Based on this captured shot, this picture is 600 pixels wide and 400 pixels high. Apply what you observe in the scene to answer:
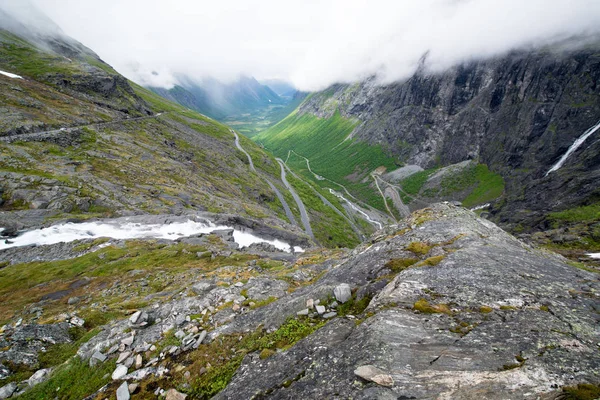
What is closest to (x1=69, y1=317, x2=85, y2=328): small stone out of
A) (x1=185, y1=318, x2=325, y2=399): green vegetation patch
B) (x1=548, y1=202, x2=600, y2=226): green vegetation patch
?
(x1=185, y1=318, x2=325, y2=399): green vegetation patch

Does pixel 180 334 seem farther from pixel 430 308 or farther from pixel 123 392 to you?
pixel 430 308

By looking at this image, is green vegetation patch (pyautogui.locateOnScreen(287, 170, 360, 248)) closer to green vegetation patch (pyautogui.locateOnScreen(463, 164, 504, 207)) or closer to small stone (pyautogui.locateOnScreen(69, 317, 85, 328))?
small stone (pyautogui.locateOnScreen(69, 317, 85, 328))

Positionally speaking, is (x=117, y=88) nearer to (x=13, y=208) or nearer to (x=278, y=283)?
(x=13, y=208)

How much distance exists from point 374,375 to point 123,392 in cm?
1135

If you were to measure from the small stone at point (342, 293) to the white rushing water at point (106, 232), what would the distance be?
40147 mm

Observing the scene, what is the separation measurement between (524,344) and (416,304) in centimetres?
394

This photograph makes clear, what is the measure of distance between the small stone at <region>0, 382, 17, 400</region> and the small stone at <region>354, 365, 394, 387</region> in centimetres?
1733

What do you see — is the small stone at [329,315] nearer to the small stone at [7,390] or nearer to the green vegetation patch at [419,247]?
the green vegetation patch at [419,247]

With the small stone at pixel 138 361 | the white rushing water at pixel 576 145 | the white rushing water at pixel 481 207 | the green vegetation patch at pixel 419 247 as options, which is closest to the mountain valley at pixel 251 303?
the green vegetation patch at pixel 419 247

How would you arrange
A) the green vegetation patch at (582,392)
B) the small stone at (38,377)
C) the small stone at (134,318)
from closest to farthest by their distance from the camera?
the green vegetation patch at (582,392)
the small stone at (38,377)
the small stone at (134,318)

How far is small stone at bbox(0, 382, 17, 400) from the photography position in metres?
13.2

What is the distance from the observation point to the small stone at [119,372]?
13.3 m

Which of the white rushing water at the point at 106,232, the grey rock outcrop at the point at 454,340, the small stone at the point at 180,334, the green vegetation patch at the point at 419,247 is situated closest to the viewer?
the grey rock outcrop at the point at 454,340

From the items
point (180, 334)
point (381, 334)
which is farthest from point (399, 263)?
point (180, 334)
